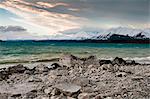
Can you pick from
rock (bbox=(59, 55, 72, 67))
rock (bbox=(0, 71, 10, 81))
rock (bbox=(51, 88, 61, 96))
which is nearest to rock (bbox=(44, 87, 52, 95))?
rock (bbox=(51, 88, 61, 96))

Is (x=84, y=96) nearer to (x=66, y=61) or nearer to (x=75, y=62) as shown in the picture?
(x=75, y=62)

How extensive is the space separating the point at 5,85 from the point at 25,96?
1.65 m

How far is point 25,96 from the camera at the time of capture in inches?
349

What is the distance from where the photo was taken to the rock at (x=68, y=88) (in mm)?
8702

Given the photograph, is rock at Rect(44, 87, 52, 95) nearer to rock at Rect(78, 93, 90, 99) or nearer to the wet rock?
the wet rock

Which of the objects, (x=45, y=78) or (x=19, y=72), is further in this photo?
(x=19, y=72)

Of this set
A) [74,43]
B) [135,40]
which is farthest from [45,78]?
[135,40]

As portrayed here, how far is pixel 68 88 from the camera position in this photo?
892cm

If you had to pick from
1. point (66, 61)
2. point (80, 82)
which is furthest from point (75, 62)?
point (80, 82)

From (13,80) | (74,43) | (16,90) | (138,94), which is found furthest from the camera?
(74,43)

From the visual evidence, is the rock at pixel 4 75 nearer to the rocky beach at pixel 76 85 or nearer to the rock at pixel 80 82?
the rocky beach at pixel 76 85

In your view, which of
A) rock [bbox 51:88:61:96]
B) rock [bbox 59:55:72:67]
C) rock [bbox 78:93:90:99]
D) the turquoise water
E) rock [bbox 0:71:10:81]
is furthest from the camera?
the turquoise water

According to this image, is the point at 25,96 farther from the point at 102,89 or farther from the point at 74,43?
the point at 74,43

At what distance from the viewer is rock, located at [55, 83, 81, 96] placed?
28.6 feet
